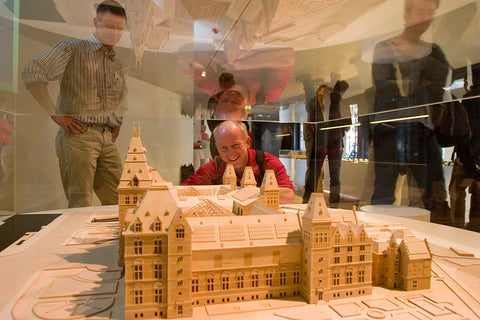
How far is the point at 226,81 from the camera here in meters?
36.3

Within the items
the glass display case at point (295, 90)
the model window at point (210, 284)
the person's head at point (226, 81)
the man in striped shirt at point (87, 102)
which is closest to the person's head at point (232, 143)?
the glass display case at point (295, 90)

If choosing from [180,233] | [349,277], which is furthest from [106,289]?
[349,277]

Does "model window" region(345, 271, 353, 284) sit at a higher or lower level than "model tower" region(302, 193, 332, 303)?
lower

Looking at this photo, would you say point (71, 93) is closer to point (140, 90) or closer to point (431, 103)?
point (140, 90)

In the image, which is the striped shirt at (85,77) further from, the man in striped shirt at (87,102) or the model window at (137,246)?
the model window at (137,246)

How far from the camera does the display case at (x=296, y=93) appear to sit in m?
27.8

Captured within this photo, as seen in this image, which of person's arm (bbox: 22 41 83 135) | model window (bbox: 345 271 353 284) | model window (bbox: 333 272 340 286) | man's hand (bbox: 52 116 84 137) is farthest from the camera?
man's hand (bbox: 52 116 84 137)

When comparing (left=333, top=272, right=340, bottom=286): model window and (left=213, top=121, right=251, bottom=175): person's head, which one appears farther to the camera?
(left=213, top=121, right=251, bottom=175): person's head

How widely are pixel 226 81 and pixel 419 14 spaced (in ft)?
62.5

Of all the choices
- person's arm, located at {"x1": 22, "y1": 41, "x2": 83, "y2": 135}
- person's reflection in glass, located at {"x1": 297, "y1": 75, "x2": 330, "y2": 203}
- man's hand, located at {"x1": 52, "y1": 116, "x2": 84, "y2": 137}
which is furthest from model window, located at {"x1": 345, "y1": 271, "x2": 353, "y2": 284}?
person's arm, located at {"x1": 22, "y1": 41, "x2": 83, "y2": 135}

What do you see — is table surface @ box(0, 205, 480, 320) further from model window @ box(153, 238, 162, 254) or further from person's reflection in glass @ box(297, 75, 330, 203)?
person's reflection in glass @ box(297, 75, 330, 203)

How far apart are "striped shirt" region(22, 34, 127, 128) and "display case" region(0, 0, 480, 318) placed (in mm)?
590

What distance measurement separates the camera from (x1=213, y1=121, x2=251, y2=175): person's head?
3791cm

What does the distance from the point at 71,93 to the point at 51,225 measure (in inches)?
527
